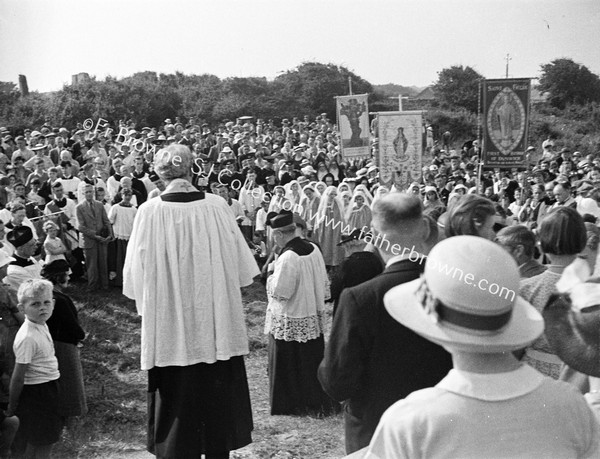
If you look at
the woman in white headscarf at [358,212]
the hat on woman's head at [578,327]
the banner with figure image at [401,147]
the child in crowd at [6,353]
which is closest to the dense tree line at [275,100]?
the woman in white headscarf at [358,212]

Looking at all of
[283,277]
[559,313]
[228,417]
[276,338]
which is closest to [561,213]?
[559,313]

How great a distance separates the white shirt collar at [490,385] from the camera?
160cm

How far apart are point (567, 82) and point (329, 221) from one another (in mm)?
29577

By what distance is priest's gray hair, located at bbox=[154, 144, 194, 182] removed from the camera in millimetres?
4328

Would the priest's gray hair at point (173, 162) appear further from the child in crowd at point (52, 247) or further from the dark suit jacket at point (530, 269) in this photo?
the child in crowd at point (52, 247)

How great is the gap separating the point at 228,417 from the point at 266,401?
222cm

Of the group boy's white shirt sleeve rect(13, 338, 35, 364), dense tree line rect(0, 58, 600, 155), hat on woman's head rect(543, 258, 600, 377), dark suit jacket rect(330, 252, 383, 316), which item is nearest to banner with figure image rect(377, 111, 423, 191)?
dark suit jacket rect(330, 252, 383, 316)

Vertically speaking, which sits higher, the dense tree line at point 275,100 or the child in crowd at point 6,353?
the dense tree line at point 275,100

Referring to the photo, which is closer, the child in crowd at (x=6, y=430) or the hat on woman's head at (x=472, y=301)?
the hat on woman's head at (x=472, y=301)

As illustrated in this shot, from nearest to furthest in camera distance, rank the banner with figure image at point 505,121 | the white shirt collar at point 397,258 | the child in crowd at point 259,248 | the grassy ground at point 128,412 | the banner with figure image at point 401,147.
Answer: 1. the white shirt collar at point 397,258
2. the grassy ground at point 128,412
3. the banner with figure image at point 505,121
4. the banner with figure image at point 401,147
5. the child in crowd at point 259,248

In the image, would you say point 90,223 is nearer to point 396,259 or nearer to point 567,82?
point 396,259

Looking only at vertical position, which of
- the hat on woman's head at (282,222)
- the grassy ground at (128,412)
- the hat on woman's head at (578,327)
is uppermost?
the hat on woman's head at (578,327)

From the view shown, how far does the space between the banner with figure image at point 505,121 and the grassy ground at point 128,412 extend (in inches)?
157

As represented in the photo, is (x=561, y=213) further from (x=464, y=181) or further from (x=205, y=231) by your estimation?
(x=464, y=181)
